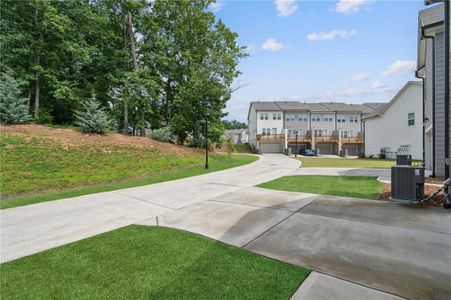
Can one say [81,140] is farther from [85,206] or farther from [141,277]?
[141,277]

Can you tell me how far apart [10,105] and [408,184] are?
20.1 meters

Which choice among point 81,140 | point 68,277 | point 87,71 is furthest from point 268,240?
point 87,71

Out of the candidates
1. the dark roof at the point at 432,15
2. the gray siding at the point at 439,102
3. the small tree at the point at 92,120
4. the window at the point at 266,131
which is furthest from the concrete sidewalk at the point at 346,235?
the window at the point at 266,131

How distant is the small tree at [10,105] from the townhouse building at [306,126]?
3320cm

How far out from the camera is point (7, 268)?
3.44 metres

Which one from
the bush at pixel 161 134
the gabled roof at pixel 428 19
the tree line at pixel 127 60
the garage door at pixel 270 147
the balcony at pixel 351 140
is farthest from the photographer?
the garage door at pixel 270 147

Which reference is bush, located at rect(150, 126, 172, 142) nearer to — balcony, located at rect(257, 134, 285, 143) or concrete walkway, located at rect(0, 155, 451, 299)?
concrete walkway, located at rect(0, 155, 451, 299)

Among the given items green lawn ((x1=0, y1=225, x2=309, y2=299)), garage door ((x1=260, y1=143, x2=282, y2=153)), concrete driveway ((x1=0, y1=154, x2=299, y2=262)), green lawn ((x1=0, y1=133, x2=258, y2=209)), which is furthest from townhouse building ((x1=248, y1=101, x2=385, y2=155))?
green lawn ((x1=0, y1=225, x2=309, y2=299))

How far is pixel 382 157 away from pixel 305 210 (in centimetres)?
2931

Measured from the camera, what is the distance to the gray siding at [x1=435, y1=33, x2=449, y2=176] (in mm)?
10289

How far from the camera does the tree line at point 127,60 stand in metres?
18.3

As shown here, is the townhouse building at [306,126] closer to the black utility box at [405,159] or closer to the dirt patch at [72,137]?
the dirt patch at [72,137]

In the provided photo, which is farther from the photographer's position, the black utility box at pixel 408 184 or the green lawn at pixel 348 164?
the green lawn at pixel 348 164

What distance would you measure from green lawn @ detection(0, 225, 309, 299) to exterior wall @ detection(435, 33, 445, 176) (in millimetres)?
11150
